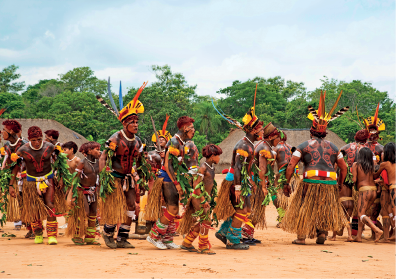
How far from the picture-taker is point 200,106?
3912 cm

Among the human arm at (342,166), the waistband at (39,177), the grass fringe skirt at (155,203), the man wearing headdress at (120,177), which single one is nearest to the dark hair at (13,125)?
the waistband at (39,177)

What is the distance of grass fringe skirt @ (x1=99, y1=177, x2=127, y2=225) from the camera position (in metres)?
6.32

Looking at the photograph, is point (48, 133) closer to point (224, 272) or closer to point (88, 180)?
point (88, 180)

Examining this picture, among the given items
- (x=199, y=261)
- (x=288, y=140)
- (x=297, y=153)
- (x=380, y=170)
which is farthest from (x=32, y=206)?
(x=288, y=140)

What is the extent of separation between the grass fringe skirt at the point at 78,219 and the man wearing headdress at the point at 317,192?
10.3 ft

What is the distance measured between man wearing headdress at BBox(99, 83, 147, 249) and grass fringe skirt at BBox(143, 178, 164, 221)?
1.15ft

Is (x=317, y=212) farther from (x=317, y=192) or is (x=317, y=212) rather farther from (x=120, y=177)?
(x=120, y=177)

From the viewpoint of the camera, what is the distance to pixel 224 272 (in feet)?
15.6

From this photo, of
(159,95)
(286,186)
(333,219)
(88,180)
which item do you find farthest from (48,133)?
(159,95)

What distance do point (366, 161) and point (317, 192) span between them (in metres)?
1.46

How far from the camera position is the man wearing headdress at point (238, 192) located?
6.57 meters

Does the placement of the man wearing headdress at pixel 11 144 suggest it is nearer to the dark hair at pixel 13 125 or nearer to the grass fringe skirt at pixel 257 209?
the dark hair at pixel 13 125

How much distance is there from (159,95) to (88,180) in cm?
2634

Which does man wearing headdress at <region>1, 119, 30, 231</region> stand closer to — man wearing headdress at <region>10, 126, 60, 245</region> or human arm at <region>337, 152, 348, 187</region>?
man wearing headdress at <region>10, 126, 60, 245</region>
